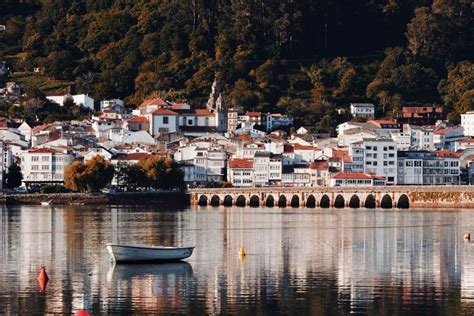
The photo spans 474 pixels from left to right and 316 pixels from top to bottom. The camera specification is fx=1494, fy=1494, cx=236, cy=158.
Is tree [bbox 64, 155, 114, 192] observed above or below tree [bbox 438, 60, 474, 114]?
below

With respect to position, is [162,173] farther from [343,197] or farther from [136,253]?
[136,253]

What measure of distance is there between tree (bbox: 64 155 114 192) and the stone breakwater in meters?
1.35

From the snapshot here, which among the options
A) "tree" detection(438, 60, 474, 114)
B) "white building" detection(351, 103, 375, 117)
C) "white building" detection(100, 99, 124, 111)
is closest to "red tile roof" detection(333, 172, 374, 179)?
"white building" detection(351, 103, 375, 117)

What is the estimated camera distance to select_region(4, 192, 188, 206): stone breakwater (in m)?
108

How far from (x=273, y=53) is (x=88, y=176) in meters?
45.6

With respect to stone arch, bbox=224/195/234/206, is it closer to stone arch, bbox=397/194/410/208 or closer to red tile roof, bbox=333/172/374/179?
red tile roof, bbox=333/172/374/179

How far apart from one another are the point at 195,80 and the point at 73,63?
1547 centimetres

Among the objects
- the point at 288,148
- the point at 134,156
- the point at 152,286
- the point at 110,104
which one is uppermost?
the point at 110,104

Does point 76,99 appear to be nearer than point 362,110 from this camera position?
No

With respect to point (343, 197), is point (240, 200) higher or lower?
lower

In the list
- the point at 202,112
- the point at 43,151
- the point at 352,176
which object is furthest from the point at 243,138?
the point at 352,176

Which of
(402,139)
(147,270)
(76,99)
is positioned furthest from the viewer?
(76,99)

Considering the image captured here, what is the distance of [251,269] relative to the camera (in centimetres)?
4581

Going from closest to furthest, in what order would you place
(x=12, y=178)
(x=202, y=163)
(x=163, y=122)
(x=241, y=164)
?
(x=12, y=178), (x=241, y=164), (x=202, y=163), (x=163, y=122)
